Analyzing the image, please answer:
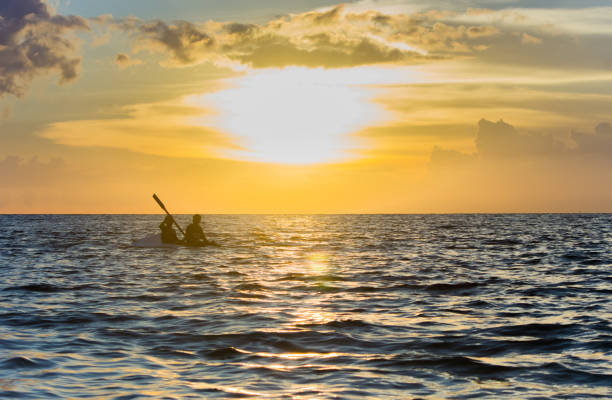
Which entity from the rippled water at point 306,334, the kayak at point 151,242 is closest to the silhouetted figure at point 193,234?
the kayak at point 151,242

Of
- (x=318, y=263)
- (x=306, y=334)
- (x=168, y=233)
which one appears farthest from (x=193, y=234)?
(x=306, y=334)

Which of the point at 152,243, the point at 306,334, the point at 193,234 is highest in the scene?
the point at 193,234

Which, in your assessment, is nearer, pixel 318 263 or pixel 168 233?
pixel 318 263

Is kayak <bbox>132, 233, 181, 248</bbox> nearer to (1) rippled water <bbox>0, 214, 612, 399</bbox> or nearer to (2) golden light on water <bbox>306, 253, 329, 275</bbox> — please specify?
(2) golden light on water <bbox>306, 253, 329, 275</bbox>

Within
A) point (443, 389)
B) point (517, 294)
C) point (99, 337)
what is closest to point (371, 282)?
point (517, 294)

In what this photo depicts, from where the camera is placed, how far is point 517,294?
64.4 ft

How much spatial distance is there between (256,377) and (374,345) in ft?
10.8

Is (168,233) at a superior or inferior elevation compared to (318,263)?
superior

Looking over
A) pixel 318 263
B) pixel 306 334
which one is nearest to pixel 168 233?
pixel 318 263

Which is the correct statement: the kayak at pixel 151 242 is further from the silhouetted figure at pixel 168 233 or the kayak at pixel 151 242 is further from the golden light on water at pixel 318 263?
the golden light on water at pixel 318 263

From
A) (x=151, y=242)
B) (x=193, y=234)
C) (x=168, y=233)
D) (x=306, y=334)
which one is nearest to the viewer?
(x=306, y=334)

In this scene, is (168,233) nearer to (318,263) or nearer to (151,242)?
(151,242)

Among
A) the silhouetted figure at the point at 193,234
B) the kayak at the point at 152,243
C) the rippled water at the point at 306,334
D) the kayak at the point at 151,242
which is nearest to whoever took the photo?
the rippled water at the point at 306,334

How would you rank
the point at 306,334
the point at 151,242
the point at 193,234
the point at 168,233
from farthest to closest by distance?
1. the point at 151,242
2. the point at 193,234
3. the point at 168,233
4. the point at 306,334
